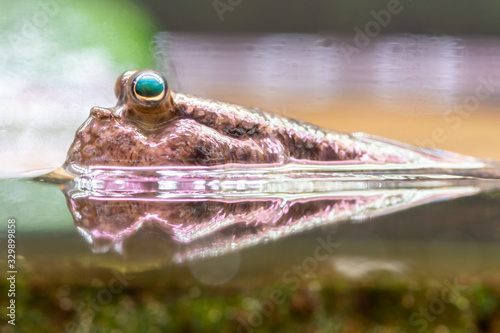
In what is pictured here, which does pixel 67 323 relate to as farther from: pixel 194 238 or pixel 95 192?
pixel 95 192

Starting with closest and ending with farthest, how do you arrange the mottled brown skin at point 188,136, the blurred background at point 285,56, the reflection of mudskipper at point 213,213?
1. the reflection of mudskipper at point 213,213
2. the mottled brown skin at point 188,136
3. the blurred background at point 285,56

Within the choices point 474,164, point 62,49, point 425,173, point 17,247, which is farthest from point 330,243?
point 62,49

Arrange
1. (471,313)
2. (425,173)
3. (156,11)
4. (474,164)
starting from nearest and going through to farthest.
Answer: (471,313), (425,173), (474,164), (156,11)

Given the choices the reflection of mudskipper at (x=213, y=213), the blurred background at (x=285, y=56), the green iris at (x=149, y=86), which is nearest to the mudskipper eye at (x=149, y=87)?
the green iris at (x=149, y=86)

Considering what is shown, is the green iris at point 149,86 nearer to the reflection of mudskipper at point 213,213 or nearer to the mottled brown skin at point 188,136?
the mottled brown skin at point 188,136

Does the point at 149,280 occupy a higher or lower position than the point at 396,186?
lower

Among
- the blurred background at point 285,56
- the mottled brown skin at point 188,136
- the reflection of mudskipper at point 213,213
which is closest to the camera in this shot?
the reflection of mudskipper at point 213,213

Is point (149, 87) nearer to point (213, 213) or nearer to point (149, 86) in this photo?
point (149, 86)

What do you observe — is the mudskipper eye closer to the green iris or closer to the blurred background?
the green iris
